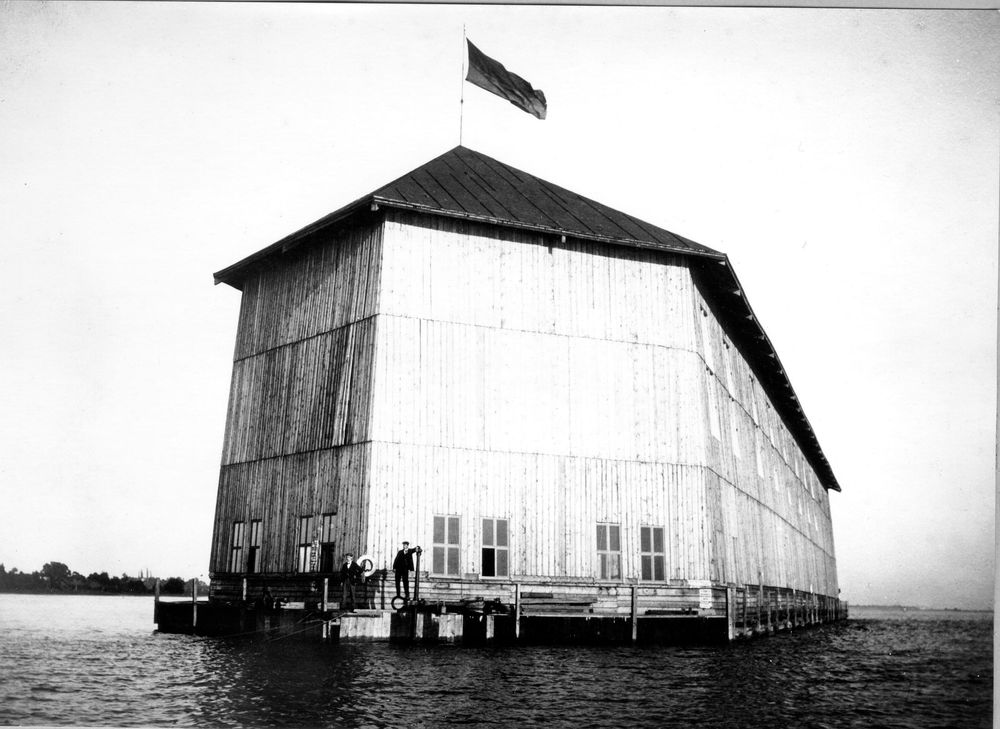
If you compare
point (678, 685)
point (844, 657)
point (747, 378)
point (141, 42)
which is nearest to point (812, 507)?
point (747, 378)

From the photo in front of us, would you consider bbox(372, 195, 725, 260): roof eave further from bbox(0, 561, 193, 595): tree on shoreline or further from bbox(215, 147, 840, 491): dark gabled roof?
bbox(0, 561, 193, 595): tree on shoreline

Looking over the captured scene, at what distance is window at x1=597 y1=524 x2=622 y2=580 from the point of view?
2561 centimetres

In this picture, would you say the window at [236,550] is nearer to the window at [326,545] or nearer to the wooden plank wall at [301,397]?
the wooden plank wall at [301,397]

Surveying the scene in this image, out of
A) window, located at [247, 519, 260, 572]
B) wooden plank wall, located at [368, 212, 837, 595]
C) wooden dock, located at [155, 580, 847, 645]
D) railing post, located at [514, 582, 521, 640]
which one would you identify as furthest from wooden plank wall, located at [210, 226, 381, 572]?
railing post, located at [514, 582, 521, 640]

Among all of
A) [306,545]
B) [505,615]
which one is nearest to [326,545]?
[306,545]

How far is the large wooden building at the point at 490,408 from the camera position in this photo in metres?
24.6

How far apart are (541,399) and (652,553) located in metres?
4.65

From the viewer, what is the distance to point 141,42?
63.3 feet

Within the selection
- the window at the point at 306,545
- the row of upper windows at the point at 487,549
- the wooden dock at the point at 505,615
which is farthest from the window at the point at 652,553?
the window at the point at 306,545

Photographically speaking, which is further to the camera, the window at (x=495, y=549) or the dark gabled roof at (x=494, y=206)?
the dark gabled roof at (x=494, y=206)

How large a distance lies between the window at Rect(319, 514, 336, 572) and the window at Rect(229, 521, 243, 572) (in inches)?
169

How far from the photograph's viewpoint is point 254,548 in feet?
91.9

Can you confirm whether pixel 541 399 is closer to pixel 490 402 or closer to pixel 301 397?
pixel 490 402

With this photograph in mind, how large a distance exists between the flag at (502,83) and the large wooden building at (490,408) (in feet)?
11.8
